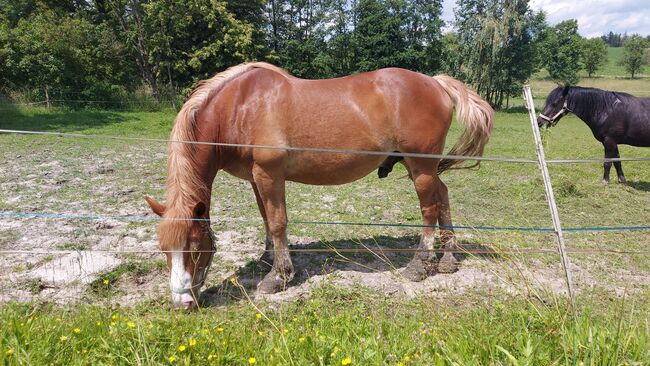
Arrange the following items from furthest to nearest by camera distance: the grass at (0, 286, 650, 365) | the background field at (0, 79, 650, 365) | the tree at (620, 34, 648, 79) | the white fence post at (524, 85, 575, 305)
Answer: the tree at (620, 34, 648, 79) → the white fence post at (524, 85, 575, 305) → the background field at (0, 79, 650, 365) → the grass at (0, 286, 650, 365)

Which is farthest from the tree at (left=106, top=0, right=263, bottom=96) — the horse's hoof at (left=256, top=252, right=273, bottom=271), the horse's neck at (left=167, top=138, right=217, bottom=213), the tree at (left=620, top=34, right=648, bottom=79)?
the tree at (left=620, top=34, right=648, bottom=79)

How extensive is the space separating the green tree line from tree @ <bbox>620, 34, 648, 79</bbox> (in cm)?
1597

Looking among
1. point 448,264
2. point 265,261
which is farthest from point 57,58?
point 448,264

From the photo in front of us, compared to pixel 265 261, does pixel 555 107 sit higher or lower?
higher

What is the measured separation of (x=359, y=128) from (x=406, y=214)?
91.6 inches

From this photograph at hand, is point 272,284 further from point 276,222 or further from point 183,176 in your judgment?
point 183,176

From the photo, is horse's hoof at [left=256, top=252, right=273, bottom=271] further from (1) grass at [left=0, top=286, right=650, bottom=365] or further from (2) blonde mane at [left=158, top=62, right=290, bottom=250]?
(1) grass at [left=0, top=286, right=650, bottom=365]

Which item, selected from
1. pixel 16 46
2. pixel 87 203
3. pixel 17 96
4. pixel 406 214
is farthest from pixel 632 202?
pixel 16 46

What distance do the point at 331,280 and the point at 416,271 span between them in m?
0.80

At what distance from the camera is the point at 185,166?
3.01 metres

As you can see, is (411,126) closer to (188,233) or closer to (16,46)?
(188,233)

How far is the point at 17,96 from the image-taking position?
1564 cm

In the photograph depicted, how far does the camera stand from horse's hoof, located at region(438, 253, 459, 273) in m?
3.72

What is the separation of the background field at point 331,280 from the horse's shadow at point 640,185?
4 cm
